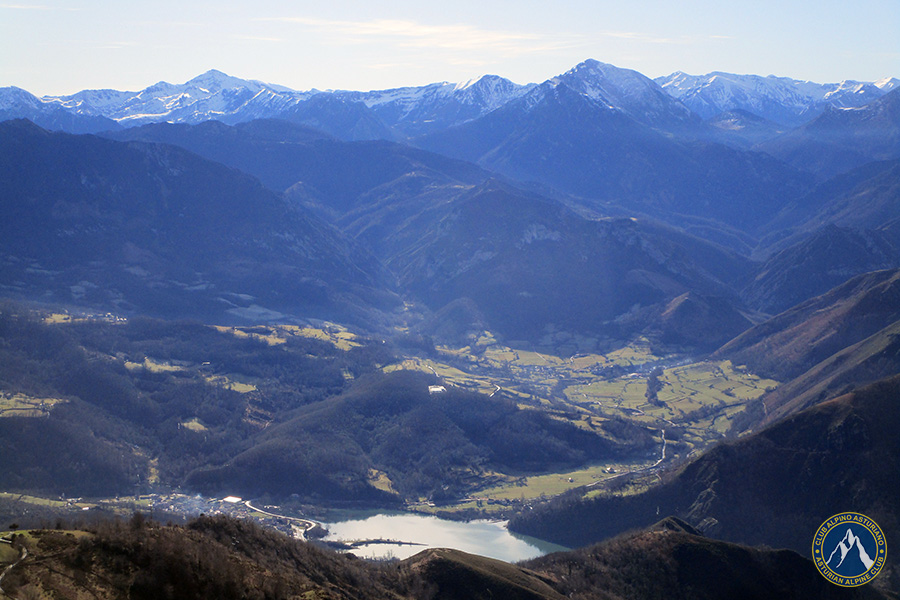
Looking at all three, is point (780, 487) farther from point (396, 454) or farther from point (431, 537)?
point (396, 454)

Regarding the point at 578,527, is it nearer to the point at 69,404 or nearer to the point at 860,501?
the point at 860,501

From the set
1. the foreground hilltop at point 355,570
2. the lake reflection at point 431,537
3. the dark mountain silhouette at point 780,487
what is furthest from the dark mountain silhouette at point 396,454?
the foreground hilltop at point 355,570

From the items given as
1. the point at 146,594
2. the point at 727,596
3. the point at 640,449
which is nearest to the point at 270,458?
the point at 640,449

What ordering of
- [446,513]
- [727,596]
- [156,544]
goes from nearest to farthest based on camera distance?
[156,544] → [727,596] → [446,513]

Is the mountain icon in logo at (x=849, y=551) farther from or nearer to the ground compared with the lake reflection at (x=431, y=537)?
nearer to the ground

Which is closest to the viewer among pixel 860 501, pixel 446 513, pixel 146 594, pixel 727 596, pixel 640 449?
pixel 146 594

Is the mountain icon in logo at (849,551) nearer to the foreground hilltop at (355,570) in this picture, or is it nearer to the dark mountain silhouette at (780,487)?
the foreground hilltop at (355,570)

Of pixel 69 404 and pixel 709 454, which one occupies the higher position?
pixel 69 404
